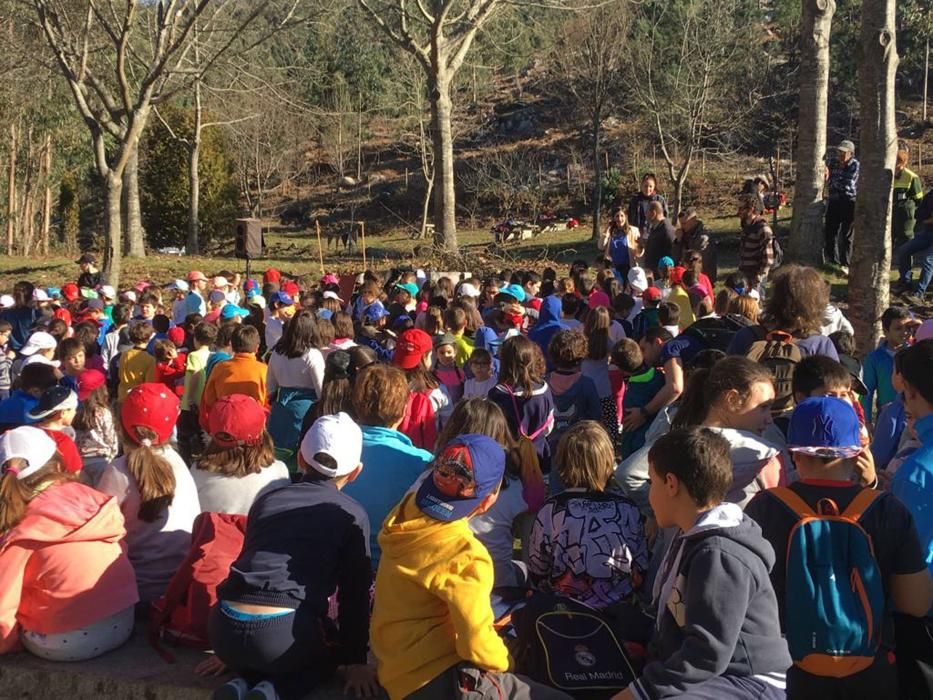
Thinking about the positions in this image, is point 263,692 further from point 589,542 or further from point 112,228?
point 112,228

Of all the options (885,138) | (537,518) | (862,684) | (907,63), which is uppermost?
(907,63)

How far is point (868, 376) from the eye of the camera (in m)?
7.54

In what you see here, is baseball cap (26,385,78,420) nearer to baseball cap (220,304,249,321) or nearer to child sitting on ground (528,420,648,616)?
child sitting on ground (528,420,648,616)

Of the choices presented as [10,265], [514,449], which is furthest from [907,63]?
[514,449]

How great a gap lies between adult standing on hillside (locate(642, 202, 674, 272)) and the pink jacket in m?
10.4

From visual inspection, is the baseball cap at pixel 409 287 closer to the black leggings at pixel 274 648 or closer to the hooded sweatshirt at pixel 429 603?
the black leggings at pixel 274 648

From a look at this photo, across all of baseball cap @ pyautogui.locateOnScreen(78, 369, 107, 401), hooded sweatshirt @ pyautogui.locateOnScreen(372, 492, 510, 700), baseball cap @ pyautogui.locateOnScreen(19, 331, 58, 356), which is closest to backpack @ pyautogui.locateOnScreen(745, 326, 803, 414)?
hooded sweatshirt @ pyautogui.locateOnScreen(372, 492, 510, 700)

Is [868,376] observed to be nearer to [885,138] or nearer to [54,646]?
[885,138]

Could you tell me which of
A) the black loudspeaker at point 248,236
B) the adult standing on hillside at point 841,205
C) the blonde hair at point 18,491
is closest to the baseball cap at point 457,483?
the blonde hair at point 18,491

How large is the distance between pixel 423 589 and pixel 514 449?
5.53 ft

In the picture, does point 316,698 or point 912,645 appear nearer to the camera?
point 912,645

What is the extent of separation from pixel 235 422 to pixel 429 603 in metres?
1.69

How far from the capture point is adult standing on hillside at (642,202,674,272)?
13664mm

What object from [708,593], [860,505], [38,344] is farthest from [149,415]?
[38,344]
